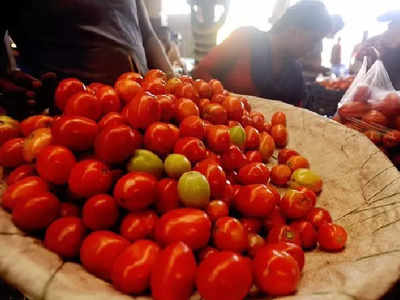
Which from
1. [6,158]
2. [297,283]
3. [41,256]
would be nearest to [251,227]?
[297,283]

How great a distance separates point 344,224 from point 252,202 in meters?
0.36

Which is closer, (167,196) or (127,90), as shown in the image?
(167,196)

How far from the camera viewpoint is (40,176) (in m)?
0.76

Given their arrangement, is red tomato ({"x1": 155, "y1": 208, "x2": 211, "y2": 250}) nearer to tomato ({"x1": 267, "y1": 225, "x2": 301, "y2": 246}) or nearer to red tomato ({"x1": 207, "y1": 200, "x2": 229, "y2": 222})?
red tomato ({"x1": 207, "y1": 200, "x2": 229, "y2": 222})

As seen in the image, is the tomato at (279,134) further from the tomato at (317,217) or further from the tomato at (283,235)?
the tomato at (283,235)

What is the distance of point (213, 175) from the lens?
77 centimetres

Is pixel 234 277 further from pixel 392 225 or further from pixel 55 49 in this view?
pixel 55 49

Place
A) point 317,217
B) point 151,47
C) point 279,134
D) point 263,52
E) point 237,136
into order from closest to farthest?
point 317,217, point 237,136, point 279,134, point 151,47, point 263,52

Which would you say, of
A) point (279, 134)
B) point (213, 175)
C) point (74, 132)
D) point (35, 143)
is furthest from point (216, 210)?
point (279, 134)

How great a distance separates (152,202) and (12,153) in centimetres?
43

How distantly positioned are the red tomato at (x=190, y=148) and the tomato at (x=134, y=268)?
28 centimetres

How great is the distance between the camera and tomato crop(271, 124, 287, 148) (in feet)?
4.45

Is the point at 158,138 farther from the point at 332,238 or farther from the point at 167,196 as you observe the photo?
the point at 332,238

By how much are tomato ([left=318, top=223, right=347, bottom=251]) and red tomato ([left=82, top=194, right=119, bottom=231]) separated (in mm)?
552
